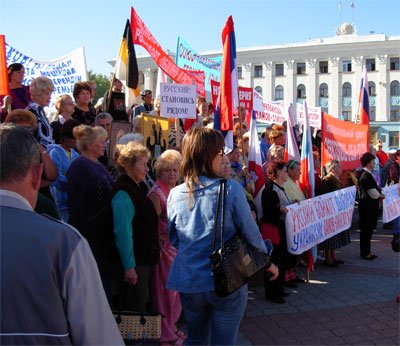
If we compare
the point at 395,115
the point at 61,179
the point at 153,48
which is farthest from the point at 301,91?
the point at 61,179

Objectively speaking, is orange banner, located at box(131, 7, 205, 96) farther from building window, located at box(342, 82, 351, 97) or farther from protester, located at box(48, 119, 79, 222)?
building window, located at box(342, 82, 351, 97)

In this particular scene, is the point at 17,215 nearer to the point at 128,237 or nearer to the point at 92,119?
the point at 128,237

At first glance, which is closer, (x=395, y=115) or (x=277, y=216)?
(x=277, y=216)

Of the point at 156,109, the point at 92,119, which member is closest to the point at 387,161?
the point at 156,109

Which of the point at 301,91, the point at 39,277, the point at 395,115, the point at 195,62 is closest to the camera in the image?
the point at 39,277

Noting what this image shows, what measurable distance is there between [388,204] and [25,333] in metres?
7.99

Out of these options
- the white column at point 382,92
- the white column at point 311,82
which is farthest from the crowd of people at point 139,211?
the white column at point 311,82

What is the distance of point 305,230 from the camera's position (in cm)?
608

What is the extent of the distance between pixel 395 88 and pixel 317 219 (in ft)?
202

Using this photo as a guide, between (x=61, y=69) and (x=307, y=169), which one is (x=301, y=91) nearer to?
(x=61, y=69)

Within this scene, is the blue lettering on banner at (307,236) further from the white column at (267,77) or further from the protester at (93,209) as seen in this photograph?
the white column at (267,77)

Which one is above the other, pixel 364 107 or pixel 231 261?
pixel 364 107

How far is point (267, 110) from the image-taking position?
1141 centimetres

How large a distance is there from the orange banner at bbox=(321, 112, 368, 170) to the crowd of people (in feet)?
6.12
